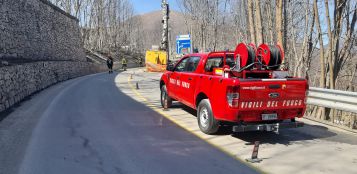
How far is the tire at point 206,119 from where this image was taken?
7426mm

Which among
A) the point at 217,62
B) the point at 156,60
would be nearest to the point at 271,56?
the point at 217,62

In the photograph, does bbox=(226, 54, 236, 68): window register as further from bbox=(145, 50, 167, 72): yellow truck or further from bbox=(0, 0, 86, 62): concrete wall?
bbox=(145, 50, 167, 72): yellow truck

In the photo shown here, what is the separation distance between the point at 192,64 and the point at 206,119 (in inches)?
80.2

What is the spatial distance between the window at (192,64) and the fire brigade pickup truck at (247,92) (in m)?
0.37

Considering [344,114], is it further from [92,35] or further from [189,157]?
[92,35]

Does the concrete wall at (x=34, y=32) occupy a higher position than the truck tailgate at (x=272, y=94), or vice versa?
the concrete wall at (x=34, y=32)

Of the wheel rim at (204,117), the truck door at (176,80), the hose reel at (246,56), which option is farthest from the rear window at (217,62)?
the truck door at (176,80)

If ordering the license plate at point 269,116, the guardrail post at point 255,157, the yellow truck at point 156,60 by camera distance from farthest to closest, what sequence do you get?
the yellow truck at point 156,60, the license plate at point 269,116, the guardrail post at point 255,157

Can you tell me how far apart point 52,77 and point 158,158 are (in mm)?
17618

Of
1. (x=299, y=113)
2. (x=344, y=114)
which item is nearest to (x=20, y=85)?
(x=299, y=113)

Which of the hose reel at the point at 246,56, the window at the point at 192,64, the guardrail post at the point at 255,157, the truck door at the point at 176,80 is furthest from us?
the truck door at the point at 176,80

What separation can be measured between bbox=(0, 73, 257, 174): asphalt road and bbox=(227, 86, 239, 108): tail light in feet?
2.97

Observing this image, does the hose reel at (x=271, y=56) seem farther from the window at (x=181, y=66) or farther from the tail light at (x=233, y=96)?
the window at (x=181, y=66)

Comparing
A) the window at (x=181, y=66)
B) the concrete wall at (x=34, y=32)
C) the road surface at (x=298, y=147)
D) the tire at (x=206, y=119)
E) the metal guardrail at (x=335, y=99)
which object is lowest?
the road surface at (x=298, y=147)
